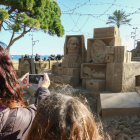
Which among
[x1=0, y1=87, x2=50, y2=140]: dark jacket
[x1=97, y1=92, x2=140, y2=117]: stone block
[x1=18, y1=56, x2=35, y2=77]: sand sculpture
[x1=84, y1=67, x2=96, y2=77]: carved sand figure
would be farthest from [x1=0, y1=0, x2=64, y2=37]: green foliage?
[x1=0, y1=87, x2=50, y2=140]: dark jacket

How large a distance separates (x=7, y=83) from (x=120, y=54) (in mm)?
5077

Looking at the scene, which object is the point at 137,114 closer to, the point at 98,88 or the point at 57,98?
the point at 98,88

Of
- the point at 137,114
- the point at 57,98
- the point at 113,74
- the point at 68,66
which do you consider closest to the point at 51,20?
the point at 68,66

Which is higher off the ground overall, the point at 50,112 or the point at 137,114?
the point at 50,112

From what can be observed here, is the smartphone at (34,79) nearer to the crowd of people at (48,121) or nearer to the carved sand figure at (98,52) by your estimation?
the crowd of people at (48,121)

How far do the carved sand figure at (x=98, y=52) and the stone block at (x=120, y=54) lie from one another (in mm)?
588

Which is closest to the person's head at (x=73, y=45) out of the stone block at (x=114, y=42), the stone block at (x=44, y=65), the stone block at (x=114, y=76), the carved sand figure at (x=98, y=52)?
the carved sand figure at (x=98, y=52)

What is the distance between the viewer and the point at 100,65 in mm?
6098

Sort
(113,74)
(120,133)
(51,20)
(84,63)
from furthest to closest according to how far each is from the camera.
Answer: (51,20) → (84,63) → (113,74) → (120,133)

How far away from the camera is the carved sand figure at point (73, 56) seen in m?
6.81

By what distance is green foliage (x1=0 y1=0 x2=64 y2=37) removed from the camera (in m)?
9.33

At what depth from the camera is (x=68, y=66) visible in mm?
6824

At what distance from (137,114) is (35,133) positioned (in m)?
3.53

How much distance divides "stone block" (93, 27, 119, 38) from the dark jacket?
18.7ft
